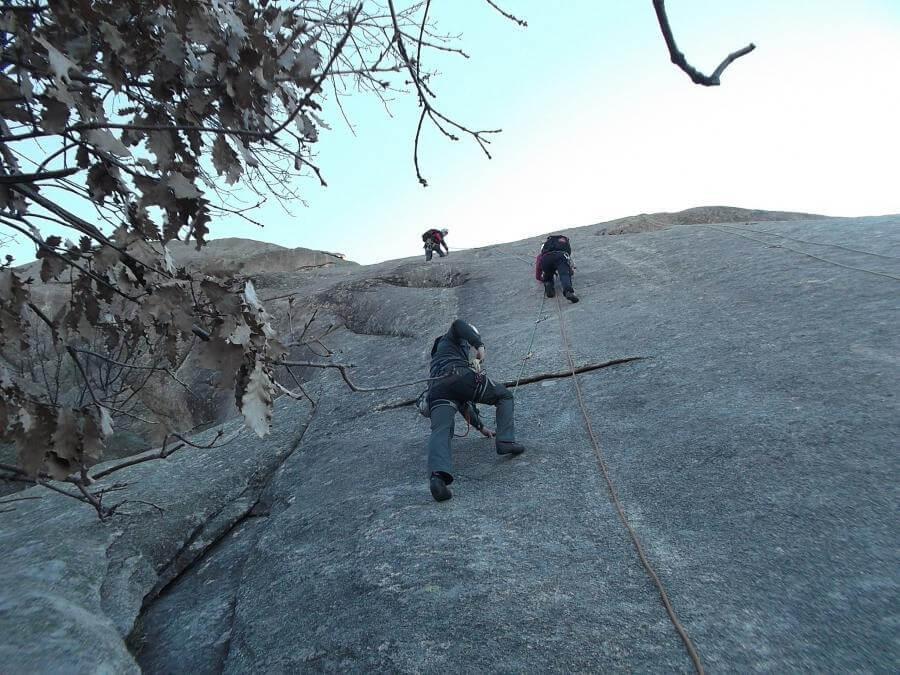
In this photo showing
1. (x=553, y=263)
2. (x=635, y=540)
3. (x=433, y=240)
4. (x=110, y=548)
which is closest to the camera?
(x=635, y=540)

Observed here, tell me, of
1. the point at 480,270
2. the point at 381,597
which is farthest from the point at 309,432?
the point at 480,270

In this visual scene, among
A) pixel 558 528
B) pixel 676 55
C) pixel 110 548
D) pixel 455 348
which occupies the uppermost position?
pixel 676 55

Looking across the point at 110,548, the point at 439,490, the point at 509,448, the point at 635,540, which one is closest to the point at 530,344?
the point at 509,448

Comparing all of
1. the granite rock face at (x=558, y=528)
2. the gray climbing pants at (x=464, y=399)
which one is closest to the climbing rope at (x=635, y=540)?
the granite rock face at (x=558, y=528)

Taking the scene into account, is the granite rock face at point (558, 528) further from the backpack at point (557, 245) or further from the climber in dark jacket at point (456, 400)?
the backpack at point (557, 245)

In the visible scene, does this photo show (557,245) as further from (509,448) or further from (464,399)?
(509,448)

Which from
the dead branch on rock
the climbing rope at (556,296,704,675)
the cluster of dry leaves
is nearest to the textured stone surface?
the cluster of dry leaves

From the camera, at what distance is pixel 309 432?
6.72 metres

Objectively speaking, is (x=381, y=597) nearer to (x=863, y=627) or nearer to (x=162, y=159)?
(x=863, y=627)

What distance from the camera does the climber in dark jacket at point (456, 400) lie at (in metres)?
4.39

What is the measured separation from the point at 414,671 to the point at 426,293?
339 inches

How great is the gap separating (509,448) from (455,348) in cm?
110

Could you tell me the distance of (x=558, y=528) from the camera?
365 centimetres

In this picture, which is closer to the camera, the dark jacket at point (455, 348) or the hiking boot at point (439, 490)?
the hiking boot at point (439, 490)
